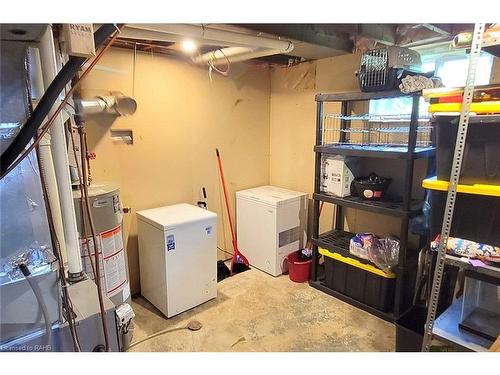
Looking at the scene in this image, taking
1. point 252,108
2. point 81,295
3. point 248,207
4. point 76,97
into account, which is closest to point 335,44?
point 252,108

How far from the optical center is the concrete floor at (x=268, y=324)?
84.8 inches

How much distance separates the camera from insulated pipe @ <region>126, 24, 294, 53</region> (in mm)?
1777

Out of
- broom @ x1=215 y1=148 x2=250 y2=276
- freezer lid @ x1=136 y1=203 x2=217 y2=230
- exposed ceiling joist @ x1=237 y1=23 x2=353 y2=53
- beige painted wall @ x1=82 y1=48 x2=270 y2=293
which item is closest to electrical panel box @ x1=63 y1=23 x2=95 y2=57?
exposed ceiling joist @ x1=237 y1=23 x2=353 y2=53

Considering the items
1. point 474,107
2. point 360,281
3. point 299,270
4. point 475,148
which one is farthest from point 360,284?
point 474,107

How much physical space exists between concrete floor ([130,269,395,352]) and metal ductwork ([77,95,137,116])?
159 centimetres

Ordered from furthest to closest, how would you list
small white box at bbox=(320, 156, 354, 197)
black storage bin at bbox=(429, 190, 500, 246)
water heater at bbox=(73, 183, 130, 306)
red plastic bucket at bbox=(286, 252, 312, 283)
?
red plastic bucket at bbox=(286, 252, 312, 283) < small white box at bbox=(320, 156, 354, 197) < water heater at bbox=(73, 183, 130, 306) < black storage bin at bbox=(429, 190, 500, 246)

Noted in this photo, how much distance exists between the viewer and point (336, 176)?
8.81 ft

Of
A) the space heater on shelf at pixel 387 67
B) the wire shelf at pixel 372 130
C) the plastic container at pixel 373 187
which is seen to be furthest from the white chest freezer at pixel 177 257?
the space heater on shelf at pixel 387 67

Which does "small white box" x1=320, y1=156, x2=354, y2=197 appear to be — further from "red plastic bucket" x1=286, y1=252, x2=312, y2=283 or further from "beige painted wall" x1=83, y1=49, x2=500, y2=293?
"red plastic bucket" x1=286, y1=252, x2=312, y2=283

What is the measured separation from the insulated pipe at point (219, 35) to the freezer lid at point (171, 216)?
1283 mm

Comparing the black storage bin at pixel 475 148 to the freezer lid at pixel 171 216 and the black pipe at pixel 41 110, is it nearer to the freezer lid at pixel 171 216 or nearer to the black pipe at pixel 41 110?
the black pipe at pixel 41 110

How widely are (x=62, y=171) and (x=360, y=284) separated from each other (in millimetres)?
2329
